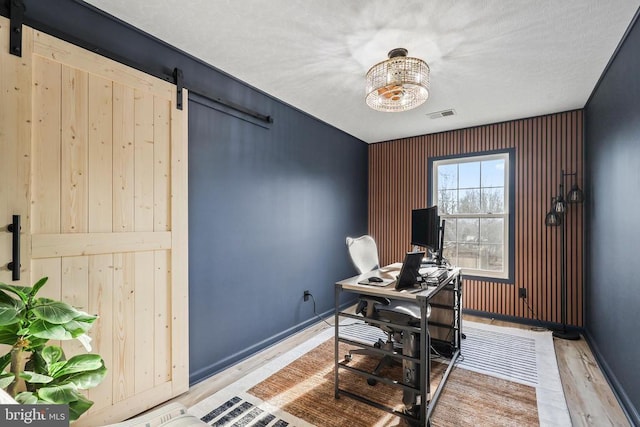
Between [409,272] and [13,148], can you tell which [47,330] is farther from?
[409,272]

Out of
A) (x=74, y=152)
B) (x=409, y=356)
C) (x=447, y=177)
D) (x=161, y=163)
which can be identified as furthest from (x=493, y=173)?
(x=74, y=152)

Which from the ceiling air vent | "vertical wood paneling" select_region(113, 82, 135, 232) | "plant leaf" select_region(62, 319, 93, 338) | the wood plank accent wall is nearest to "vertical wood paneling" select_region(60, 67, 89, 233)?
"vertical wood paneling" select_region(113, 82, 135, 232)

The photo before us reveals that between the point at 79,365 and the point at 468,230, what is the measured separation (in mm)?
4113

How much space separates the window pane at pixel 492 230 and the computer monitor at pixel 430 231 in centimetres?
150

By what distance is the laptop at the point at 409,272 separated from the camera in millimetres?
1963

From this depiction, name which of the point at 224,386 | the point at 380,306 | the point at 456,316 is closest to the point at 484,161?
the point at 456,316

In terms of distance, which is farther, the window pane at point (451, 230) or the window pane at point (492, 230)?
the window pane at point (451, 230)

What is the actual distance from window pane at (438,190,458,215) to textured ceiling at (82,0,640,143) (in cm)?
142

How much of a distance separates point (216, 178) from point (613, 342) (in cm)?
333

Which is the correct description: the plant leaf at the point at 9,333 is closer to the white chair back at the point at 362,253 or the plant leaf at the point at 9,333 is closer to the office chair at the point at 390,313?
the office chair at the point at 390,313

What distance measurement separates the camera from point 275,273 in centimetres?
308

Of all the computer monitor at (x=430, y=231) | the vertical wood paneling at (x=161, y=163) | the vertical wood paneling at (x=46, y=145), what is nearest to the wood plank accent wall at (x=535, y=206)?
the computer monitor at (x=430, y=231)

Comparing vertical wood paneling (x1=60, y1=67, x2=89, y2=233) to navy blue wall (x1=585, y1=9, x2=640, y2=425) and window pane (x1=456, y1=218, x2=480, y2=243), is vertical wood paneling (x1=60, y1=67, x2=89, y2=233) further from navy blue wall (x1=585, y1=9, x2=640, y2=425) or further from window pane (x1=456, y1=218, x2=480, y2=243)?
window pane (x1=456, y1=218, x2=480, y2=243)

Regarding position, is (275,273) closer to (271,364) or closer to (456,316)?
(271,364)
